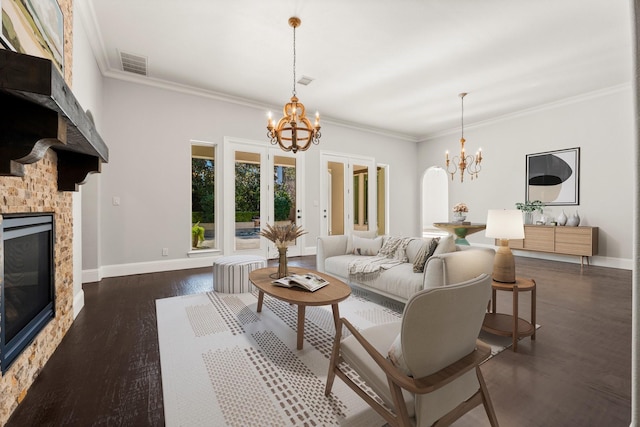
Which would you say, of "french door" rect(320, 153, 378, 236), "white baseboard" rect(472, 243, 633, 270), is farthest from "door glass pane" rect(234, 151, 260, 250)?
"white baseboard" rect(472, 243, 633, 270)

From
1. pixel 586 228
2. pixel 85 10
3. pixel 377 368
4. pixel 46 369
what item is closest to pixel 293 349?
pixel 377 368

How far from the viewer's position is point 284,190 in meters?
6.14

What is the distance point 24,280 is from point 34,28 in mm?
1553

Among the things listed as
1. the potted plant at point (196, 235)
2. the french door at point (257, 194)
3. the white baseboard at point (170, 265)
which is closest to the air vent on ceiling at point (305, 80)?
the french door at point (257, 194)

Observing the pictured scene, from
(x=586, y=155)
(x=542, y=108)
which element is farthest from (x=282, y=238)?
(x=542, y=108)

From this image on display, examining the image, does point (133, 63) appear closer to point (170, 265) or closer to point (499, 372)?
point (170, 265)

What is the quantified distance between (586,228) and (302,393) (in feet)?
19.3

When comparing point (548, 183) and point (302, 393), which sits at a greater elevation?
point (548, 183)

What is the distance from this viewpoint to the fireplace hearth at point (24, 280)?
61.0 inches

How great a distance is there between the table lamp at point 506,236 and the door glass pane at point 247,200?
4257mm

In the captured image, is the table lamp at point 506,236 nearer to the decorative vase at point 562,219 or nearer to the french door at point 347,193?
the decorative vase at point 562,219

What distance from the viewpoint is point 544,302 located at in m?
3.35

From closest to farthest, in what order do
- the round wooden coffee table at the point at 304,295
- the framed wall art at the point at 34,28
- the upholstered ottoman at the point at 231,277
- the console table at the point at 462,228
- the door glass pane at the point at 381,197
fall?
1. the framed wall art at the point at 34,28
2. the round wooden coffee table at the point at 304,295
3. the upholstered ottoman at the point at 231,277
4. the console table at the point at 462,228
5. the door glass pane at the point at 381,197

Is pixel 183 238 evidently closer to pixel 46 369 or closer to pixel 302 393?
pixel 46 369
